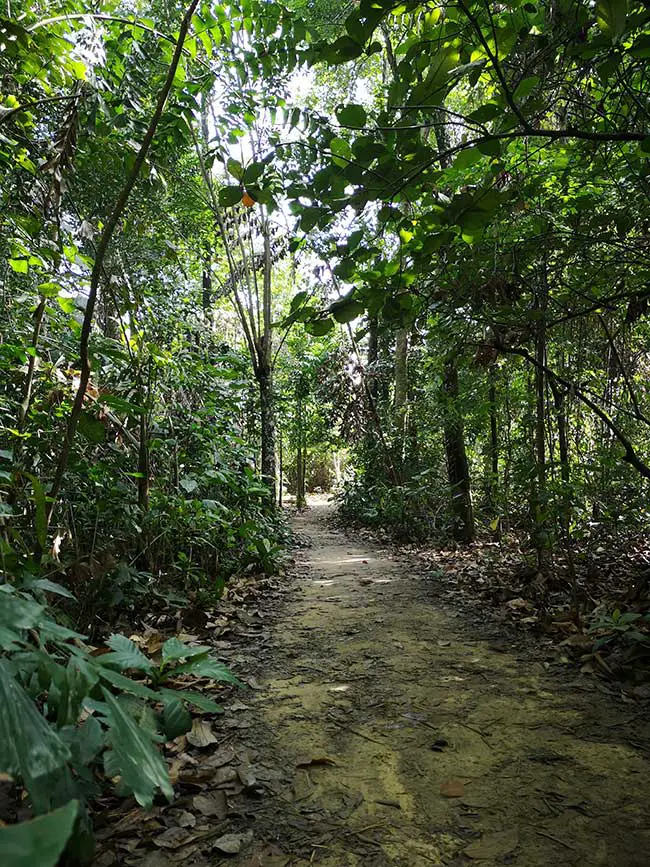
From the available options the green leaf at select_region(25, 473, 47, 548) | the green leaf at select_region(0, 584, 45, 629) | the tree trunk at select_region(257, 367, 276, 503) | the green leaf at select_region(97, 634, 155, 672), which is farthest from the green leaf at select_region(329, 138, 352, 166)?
the tree trunk at select_region(257, 367, 276, 503)

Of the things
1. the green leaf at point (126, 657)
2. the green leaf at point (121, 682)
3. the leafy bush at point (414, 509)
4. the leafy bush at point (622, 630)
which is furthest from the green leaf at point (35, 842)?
the leafy bush at point (414, 509)

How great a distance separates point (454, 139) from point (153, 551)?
23.9ft

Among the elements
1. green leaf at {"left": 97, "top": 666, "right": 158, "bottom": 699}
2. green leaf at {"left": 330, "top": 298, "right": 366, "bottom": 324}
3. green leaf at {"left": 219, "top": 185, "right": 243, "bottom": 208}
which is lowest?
green leaf at {"left": 97, "top": 666, "right": 158, "bottom": 699}

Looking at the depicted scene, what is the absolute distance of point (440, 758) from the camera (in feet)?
6.72

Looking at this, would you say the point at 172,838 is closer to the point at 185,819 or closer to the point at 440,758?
the point at 185,819

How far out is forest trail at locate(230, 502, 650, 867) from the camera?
61.9 inches

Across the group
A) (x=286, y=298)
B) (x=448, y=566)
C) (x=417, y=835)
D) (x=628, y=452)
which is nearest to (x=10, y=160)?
(x=417, y=835)

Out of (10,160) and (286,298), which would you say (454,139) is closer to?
(10,160)

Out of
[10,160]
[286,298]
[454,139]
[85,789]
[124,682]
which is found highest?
[286,298]

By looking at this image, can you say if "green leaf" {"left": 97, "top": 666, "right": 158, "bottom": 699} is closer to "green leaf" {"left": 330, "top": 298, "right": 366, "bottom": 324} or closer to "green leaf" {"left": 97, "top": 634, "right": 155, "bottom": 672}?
"green leaf" {"left": 97, "top": 634, "right": 155, "bottom": 672}

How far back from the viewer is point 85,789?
1.32 m

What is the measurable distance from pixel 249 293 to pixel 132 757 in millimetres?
7837

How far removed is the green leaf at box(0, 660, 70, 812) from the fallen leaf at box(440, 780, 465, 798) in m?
1.52

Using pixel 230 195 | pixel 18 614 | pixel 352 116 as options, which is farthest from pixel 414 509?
pixel 18 614
